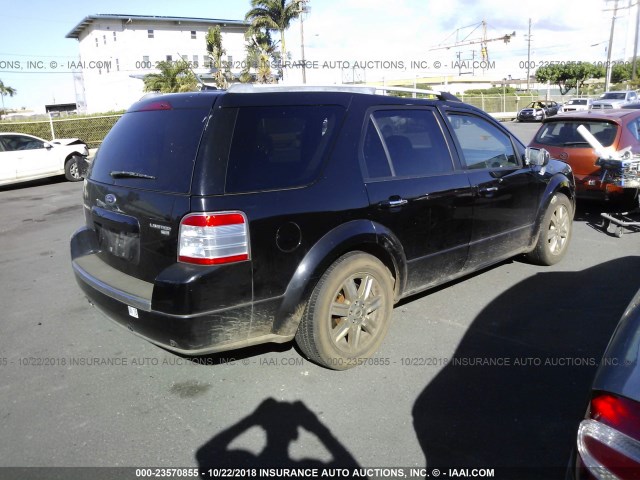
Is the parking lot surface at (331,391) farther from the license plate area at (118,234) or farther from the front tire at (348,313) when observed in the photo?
the license plate area at (118,234)

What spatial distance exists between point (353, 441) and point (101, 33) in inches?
2399

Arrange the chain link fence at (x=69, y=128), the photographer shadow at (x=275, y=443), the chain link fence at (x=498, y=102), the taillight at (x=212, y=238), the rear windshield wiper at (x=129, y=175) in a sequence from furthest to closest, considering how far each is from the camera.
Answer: the chain link fence at (x=498, y=102) → the chain link fence at (x=69, y=128) → the rear windshield wiper at (x=129, y=175) → the taillight at (x=212, y=238) → the photographer shadow at (x=275, y=443)

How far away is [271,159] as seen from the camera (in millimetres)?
3176

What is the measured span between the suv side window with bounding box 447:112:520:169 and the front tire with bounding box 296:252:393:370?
154 cm

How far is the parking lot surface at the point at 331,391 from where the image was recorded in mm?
2783

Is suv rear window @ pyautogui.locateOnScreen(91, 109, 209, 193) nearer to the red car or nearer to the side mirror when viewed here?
the side mirror

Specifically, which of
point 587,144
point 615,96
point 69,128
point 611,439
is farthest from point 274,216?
point 615,96

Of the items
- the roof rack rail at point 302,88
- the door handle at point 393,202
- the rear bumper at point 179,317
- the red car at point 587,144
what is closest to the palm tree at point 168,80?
the red car at point 587,144

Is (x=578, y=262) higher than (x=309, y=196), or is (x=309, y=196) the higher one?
(x=309, y=196)

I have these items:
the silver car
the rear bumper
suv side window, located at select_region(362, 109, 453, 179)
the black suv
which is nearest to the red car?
the black suv

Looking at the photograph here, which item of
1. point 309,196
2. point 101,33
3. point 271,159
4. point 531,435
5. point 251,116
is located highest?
point 101,33

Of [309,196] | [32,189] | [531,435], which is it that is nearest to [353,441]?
[531,435]

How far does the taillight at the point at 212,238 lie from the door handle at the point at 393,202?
3.75 feet

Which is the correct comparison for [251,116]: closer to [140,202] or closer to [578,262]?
[140,202]
